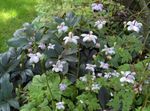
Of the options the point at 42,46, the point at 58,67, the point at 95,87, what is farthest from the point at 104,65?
the point at 42,46

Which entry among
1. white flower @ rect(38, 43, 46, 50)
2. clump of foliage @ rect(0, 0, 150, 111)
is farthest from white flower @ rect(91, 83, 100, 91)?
white flower @ rect(38, 43, 46, 50)

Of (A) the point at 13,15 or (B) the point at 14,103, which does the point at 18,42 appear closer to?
(B) the point at 14,103

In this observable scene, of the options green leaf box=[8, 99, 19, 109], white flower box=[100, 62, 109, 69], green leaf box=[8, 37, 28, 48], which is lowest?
green leaf box=[8, 99, 19, 109]

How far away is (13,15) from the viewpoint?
5188mm

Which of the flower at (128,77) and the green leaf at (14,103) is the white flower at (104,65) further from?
the green leaf at (14,103)

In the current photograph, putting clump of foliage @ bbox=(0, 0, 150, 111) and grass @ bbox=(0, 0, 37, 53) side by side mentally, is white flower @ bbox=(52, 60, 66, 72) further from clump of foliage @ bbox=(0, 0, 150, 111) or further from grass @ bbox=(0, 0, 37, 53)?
grass @ bbox=(0, 0, 37, 53)

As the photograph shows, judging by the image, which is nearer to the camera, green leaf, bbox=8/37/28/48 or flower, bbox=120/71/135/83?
flower, bbox=120/71/135/83

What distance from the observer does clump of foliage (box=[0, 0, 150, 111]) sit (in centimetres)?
243

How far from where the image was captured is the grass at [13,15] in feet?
16.1

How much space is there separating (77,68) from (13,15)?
257 cm

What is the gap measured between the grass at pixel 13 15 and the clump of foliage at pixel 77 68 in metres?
1.66

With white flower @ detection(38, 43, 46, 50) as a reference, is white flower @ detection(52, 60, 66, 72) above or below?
below

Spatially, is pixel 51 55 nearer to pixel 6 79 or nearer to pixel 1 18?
pixel 6 79

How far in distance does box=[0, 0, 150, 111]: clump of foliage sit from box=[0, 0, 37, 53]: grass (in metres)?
1.66
